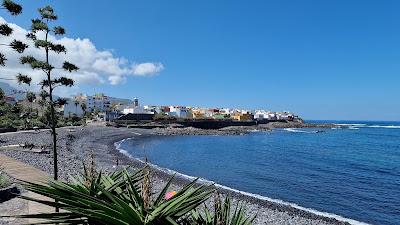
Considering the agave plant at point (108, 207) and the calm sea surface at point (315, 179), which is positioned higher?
the agave plant at point (108, 207)

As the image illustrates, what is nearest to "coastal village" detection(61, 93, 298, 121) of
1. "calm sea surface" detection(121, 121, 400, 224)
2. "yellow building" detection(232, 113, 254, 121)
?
"yellow building" detection(232, 113, 254, 121)

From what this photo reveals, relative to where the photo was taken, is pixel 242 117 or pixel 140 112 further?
pixel 242 117

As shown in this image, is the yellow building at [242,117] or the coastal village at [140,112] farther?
the yellow building at [242,117]

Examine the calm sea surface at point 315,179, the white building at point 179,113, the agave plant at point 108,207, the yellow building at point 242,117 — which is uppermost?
the white building at point 179,113

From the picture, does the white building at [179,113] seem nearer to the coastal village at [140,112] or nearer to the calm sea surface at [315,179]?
the coastal village at [140,112]

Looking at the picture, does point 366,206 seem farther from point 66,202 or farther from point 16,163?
point 66,202

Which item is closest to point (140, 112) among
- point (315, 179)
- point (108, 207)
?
point (315, 179)

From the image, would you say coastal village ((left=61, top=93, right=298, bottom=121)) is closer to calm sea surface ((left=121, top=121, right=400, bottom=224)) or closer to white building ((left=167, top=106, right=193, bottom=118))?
white building ((left=167, top=106, right=193, bottom=118))

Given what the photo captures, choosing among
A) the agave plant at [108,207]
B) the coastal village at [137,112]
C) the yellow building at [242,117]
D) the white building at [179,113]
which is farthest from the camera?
the yellow building at [242,117]

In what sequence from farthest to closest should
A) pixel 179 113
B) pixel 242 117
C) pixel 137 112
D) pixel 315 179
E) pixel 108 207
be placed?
pixel 242 117
pixel 179 113
pixel 137 112
pixel 315 179
pixel 108 207

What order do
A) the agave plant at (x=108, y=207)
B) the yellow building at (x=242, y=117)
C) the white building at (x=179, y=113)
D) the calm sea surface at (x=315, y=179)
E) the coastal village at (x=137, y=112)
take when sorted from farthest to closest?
1. the yellow building at (x=242, y=117)
2. the white building at (x=179, y=113)
3. the coastal village at (x=137, y=112)
4. the calm sea surface at (x=315, y=179)
5. the agave plant at (x=108, y=207)

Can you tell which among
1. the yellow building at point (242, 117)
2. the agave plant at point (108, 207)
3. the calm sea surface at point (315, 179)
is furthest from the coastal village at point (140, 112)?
the agave plant at point (108, 207)

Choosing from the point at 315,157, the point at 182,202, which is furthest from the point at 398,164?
the point at 182,202

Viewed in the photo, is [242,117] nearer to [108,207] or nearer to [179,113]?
[179,113]
